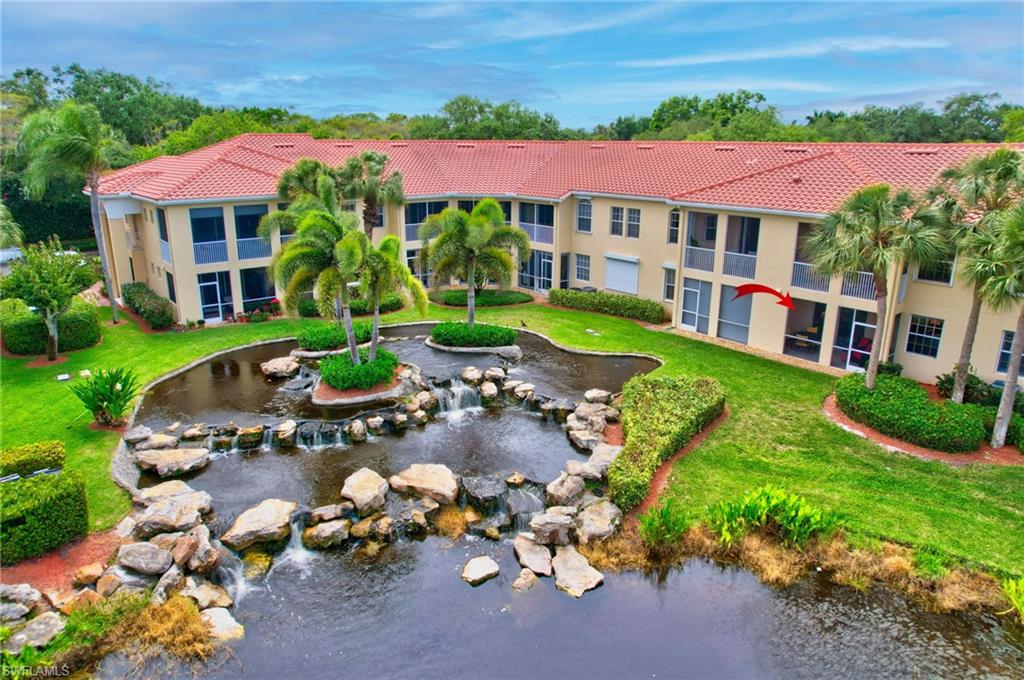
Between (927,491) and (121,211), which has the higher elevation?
(121,211)

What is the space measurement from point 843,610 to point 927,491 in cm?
567

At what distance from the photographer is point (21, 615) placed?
13.3 m

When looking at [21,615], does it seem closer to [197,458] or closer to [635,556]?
[197,458]

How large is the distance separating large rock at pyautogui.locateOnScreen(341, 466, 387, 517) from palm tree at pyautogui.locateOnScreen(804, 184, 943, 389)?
15.9m

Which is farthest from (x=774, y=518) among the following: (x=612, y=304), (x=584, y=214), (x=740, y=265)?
(x=584, y=214)

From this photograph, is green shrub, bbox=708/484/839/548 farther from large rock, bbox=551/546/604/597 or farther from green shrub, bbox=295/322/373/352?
green shrub, bbox=295/322/373/352

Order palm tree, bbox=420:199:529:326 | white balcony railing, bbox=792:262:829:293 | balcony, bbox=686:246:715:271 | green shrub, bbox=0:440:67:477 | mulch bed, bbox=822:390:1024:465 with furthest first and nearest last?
balcony, bbox=686:246:715:271 → palm tree, bbox=420:199:529:326 → white balcony railing, bbox=792:262:829:293 → mulch bed, bbox=822:390:1024:465 → green shrub, bbox=0:440:67:477

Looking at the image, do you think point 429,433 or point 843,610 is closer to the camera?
point 843,610

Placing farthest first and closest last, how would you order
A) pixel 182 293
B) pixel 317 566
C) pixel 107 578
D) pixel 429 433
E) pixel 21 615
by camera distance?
pixel 182 293 → pixel 429 433 → pixel 317 566 → pixel 107 578 → pixel 21 615

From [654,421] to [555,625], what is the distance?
8.79 meters

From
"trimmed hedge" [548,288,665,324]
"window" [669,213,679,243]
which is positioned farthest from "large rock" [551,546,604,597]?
"window" [669,213,679,243]

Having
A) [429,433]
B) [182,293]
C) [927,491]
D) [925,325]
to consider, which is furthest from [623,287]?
[182,293]

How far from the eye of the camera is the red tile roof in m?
27.8

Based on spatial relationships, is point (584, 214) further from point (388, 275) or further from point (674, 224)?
point (388, 275)
